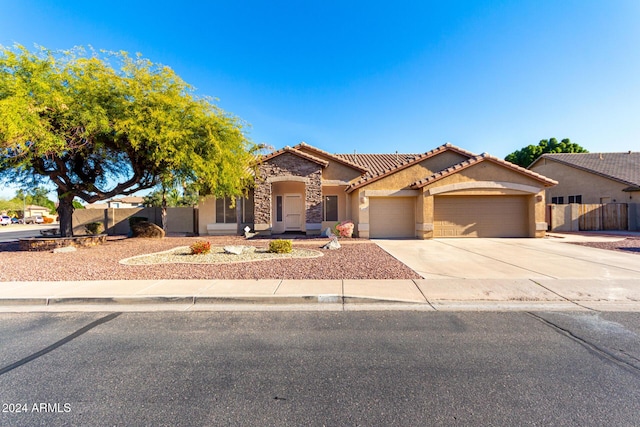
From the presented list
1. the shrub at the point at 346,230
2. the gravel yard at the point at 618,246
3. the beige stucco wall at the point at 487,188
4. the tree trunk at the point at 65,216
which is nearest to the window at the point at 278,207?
the shrub at the point at 346,230

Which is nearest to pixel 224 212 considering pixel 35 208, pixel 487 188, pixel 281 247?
pixel 281 247

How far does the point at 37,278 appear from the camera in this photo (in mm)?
7258

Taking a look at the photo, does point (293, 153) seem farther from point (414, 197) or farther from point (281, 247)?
point (281, 247)

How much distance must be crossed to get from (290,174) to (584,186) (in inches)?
955

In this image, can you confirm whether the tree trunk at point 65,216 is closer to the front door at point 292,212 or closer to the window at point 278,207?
the window at point 278,207

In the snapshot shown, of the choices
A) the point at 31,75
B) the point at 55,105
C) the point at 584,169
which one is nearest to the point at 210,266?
the point at 55,105

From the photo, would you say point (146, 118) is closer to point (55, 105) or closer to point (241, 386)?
point (55, 105)

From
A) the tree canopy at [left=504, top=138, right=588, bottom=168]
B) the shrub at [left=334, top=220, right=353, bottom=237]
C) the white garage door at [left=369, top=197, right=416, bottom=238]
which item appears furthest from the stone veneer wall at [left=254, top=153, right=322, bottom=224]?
the tree canopy at [left=504, top=138, right=588, bottom=168]

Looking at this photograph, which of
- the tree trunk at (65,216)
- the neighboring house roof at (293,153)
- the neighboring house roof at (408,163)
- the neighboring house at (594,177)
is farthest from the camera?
the neighboring house at (594,177)

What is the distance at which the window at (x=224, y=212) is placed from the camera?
1839 centimetres

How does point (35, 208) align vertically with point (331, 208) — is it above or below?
above

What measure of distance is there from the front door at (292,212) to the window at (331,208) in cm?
205

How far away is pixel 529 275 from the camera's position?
7.35 meters

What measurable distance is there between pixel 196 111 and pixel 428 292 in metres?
11.8
